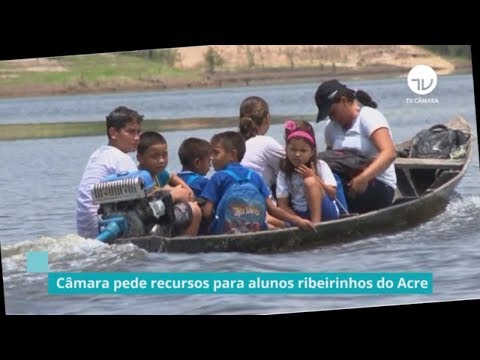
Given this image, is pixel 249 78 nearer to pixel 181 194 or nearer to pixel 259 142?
pixel 259 142

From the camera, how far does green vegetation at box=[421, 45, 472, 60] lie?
8.27 meters

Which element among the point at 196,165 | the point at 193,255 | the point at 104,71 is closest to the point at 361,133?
the point at 196,165

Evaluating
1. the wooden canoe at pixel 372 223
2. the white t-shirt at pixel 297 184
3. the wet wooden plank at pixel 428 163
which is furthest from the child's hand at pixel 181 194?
the wet wooden plank at pixel 428 163

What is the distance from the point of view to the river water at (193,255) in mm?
8289

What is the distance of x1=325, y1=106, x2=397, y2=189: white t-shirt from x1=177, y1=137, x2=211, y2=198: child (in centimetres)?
71

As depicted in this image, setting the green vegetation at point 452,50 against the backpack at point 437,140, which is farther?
the backpack at point 437,140

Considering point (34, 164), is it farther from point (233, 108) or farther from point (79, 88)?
point (233, 108)

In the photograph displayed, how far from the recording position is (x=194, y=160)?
27.3 ft

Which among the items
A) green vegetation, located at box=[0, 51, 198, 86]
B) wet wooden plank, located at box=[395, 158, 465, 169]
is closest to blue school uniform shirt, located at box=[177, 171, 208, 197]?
green vegetation, located at box=[0, 51, 198, 86]

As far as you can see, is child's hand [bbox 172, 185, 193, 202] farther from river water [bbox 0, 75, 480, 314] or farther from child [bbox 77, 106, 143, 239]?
child [bbox 77, 106, 143, 239]

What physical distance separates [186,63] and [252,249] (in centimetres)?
116

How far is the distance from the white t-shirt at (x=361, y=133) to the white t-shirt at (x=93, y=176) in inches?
46.1

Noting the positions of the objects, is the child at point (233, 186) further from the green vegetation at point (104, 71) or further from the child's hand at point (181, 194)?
the green vegetation at point (104, 71)
